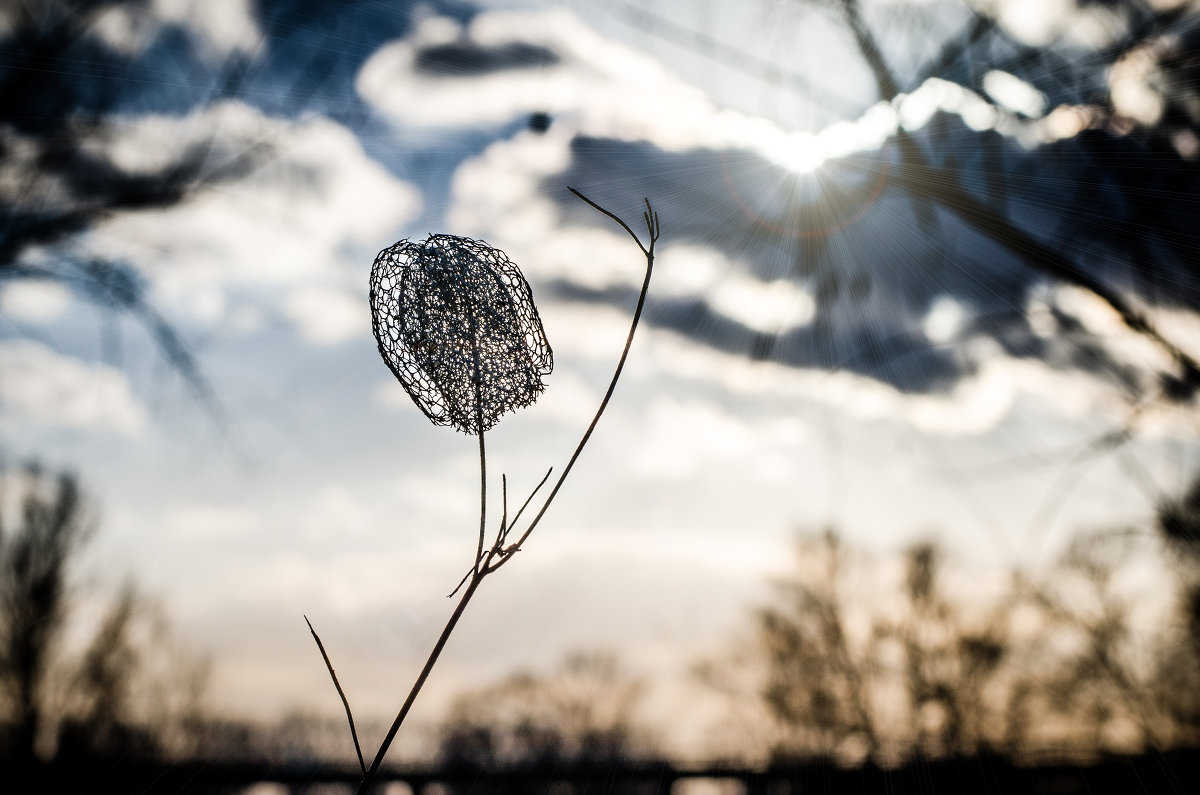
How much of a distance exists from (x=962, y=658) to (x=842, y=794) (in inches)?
196

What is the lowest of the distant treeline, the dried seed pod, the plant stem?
the distant treeline

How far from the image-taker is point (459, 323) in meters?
0.59

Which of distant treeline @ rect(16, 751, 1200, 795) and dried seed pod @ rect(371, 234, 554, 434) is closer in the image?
dried seed pod @ rect(371, 234, 554, 434)

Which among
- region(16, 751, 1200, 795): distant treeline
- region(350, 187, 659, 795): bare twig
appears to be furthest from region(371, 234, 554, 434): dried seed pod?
region(16, 751, 1200, 795): distant treeline

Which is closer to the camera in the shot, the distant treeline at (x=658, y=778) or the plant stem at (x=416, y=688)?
the plant stem at (x=416, y=688)

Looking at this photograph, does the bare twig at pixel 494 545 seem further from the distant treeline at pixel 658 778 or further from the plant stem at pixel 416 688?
the distant treeline at pixel 658 778

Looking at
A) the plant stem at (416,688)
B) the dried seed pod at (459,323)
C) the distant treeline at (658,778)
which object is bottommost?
the distant treeline at (658,778)

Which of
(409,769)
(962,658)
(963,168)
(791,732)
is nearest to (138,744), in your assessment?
(409,769)

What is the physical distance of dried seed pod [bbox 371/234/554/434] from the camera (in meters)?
0.58

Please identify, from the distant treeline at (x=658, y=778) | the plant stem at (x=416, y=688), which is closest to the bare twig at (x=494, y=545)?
the plant stem at (x=416, y=688)

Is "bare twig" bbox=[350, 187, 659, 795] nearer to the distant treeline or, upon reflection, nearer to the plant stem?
the plant stem

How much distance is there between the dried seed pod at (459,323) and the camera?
0.58 m

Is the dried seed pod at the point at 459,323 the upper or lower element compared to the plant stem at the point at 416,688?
upper

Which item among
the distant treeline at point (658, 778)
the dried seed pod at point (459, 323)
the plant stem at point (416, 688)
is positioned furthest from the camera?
the distant treeline at point (658, 778)
